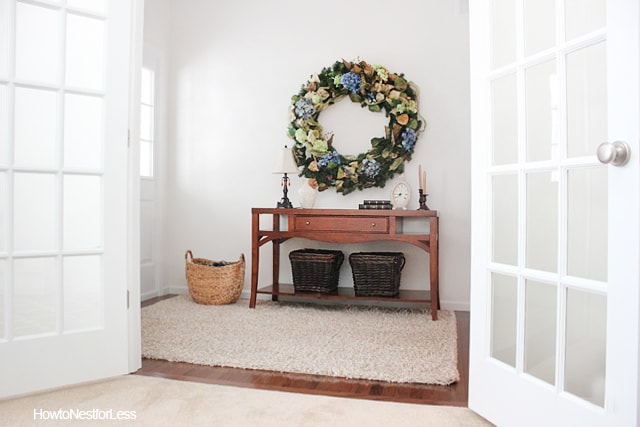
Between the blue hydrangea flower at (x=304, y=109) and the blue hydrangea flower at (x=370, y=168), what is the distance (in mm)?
589

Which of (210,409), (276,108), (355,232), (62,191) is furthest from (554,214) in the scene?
(276,108)

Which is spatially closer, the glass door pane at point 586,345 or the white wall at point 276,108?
the glass door pane at point 586,345

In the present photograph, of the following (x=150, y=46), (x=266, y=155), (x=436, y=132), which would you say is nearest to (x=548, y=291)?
(x=436, y=132)

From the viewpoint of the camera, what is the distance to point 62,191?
7.11 ft

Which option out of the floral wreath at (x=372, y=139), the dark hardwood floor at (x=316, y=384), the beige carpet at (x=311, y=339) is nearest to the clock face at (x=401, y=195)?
the floral wreath at (x=372, y=139)

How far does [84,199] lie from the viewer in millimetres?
2221

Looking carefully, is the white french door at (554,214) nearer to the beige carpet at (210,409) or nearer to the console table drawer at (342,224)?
the beige carpet at (210,409)

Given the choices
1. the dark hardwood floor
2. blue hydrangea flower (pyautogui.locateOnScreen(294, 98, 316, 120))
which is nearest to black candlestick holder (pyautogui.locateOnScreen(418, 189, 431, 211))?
blue hydrangea flower (pyautogui.locateOnScreen(294, 98, 316, 120))

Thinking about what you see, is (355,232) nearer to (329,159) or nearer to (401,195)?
(401,195)

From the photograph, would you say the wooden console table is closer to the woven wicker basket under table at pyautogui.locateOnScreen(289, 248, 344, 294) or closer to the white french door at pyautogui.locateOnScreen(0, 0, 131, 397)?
the woven wicker basket under table at pyautogui.locateOnScreen(289, 248, 344, 294)

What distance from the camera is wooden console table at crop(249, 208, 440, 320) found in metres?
3.43

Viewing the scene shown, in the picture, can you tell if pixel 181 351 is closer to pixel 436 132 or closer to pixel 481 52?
pixel 481 52

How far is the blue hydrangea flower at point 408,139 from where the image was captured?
3.89 m

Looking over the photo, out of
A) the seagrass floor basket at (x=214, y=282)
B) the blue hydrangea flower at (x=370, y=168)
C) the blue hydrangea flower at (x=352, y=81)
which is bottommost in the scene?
the seagrass floor basket at (x=214, y=282)
